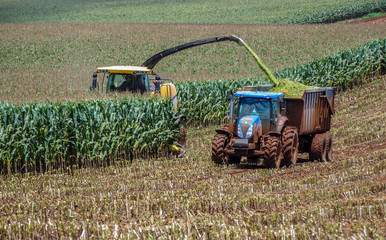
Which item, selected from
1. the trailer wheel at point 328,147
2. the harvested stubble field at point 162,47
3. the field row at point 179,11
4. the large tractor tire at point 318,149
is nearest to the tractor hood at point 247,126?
the large tractor tire at point 318,149

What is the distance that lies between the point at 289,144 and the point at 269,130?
0.60 meters

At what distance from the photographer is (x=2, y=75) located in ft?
99.2

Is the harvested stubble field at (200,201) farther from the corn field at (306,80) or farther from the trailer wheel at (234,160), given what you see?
the corn field at (306,80)

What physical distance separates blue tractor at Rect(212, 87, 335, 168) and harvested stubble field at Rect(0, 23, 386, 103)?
A: 1601 centimetres

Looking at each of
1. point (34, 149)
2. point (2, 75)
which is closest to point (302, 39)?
point (2, 75)

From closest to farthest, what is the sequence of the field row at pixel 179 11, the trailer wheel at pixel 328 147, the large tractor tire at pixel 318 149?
the large tractor tire at pixel 318 149, the trailer wheel at pixel 328 147, the field row at pixel 179 11

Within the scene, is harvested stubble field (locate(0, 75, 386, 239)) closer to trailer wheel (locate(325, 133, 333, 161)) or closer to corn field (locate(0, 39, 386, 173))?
trailer wheel (locate(325, 133, 333, 161))

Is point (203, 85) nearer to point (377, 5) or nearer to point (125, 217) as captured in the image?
point (125, 217)

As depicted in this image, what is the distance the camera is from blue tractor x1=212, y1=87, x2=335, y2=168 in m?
12.4

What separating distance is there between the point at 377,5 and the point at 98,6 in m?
34.8

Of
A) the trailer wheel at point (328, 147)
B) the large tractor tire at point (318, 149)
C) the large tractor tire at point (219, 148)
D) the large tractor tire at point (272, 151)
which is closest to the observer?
the large tractor tire at point (272, 151)

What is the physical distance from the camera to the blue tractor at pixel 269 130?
12406 mm

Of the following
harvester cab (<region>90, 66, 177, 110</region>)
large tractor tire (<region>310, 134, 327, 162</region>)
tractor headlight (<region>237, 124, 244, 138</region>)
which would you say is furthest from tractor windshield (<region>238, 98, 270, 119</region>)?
harvester cab (<region>90, 66, 177, 110</region>)

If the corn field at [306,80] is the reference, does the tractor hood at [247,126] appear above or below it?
below
